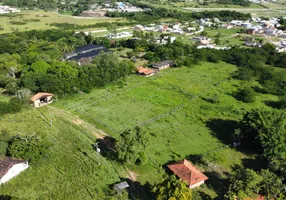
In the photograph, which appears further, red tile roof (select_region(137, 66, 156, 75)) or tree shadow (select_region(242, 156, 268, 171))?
red tile roof (select_region(137, 66, 156, 75))

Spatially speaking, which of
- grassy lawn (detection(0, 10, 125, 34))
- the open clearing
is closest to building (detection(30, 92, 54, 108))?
the open clearing

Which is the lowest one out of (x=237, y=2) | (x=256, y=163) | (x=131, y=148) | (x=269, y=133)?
(x=256, y=163)

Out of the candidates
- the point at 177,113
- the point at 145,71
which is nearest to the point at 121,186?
the point at 177,113

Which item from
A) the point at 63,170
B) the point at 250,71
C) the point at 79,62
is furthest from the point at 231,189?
the point at 79,62

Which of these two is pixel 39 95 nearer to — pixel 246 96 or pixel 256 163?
pixel 256 163

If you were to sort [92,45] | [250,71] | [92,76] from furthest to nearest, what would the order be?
[92,45], [250,71], [92,76]

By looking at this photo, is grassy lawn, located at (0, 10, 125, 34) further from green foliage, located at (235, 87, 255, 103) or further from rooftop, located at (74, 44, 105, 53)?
green foliage, located at (235, 87, 255, 103)

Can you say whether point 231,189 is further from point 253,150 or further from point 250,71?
point 250,71
